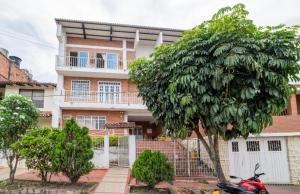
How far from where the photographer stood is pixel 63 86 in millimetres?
20828

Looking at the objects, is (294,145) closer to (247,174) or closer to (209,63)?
(247,174)

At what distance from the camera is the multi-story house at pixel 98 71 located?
20.3 metres

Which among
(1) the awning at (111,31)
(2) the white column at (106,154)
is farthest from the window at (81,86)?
(2) the white column at (106,154)

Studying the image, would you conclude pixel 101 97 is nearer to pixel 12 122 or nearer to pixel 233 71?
pixel 12 122

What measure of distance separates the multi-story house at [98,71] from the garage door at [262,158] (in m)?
9.38

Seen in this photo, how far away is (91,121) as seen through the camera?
20.9 m

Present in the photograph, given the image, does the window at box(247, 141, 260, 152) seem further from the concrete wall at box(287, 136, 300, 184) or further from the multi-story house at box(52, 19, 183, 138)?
the multi-story house at box(52, 19, 183, 138)

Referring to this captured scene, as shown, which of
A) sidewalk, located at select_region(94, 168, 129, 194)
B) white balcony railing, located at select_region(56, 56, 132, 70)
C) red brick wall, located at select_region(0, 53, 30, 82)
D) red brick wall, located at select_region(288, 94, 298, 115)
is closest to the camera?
sidewalk, located at select_region(94, 168, 129, 194)

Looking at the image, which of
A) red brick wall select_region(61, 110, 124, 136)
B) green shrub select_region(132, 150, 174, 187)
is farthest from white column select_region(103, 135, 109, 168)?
red brick wall select_region(61, 110, 124, 136)

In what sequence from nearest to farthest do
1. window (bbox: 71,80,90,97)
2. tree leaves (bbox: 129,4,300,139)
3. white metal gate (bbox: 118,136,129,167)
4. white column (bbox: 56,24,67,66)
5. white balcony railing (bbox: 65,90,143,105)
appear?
tree leaves (bbox: 129,4,300,139)
white metal gate (bbox: 118,136,129,167)
white column (bbox: 56,24,67,66)
white balcony railing (bbox: 65,90,143,105)
window (bbox: 71,80,90,97)

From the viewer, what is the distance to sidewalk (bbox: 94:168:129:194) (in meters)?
8.63

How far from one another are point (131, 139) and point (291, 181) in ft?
28.1

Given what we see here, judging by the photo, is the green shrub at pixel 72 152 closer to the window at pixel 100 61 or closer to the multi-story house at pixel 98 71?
the multi-story house at pixel 98 71

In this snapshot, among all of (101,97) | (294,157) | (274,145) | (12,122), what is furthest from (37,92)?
(294,157)
